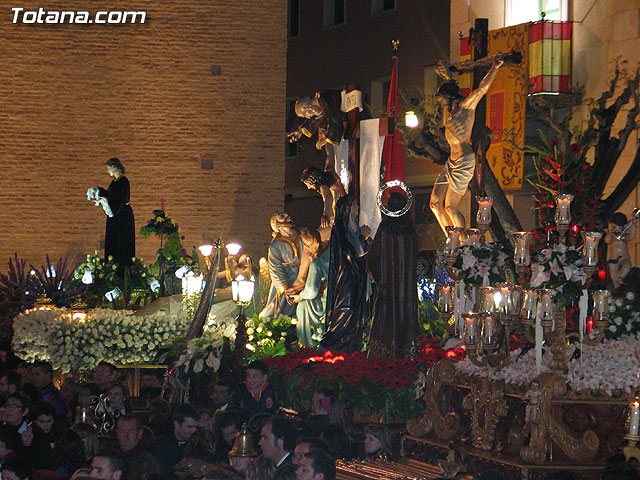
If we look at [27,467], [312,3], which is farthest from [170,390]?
[312,3]

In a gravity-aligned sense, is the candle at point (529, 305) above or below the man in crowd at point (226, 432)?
above

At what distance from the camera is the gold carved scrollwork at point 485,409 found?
336 inches

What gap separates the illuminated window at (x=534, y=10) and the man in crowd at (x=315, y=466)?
15.6 metres

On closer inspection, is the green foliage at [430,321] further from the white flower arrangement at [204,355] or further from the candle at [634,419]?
the candle at [634,419]

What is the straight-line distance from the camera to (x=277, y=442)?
7.54 meters

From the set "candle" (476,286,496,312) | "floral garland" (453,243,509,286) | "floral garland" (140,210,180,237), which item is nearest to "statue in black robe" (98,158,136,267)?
"floral garland" (140,210,180,237)

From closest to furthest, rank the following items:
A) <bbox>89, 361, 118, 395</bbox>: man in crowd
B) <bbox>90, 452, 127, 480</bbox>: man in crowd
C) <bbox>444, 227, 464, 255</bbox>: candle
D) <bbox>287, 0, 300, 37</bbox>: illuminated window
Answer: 1. <bbox>90, 452, 127, 480</bbox>: man in crowd
2. <bbox>444, 227, 464, 255</bbox>: candle
3. <bbox>89, 361, 118, 395</bbox>: man in crowd
4. <bbox>287, 0, 300, 37</bbox>: illuminated window

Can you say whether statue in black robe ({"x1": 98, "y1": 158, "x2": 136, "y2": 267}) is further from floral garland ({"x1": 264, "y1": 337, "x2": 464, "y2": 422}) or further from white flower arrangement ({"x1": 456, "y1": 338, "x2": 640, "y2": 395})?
white flower arrangement ({"x1": 456, "y1": 338, "x2": 640, "y2": 395})

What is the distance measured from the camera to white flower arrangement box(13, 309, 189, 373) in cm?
1440

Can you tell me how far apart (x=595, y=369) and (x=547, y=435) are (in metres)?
0.64

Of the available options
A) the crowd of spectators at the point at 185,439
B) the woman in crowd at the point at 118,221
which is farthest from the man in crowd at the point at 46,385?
the woman in crowd at the point at 118,221

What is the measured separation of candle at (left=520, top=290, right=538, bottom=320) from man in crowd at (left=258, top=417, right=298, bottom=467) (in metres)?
1.94

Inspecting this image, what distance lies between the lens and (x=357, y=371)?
11.4 meters

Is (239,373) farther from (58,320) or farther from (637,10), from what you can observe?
Answer: (637,10)
